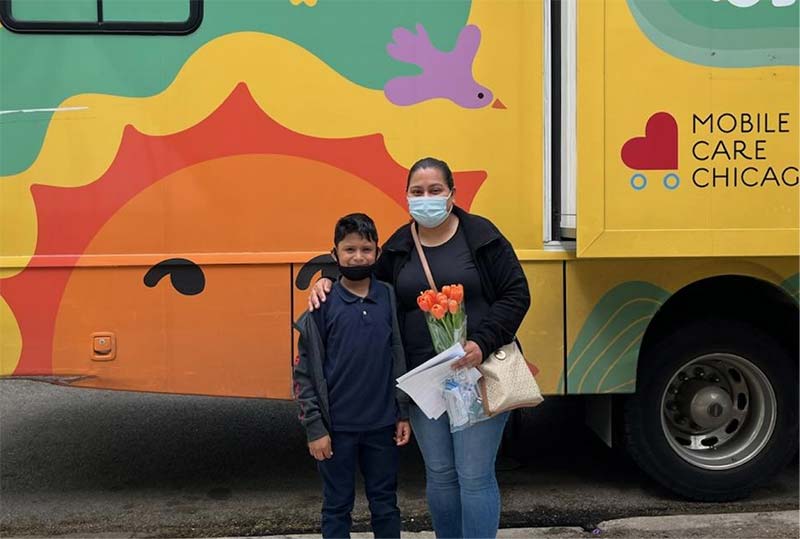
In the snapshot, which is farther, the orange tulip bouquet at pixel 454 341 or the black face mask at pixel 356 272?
the black face mask at pixel 356 272

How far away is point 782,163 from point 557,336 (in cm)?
140

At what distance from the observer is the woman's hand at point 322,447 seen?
306cm

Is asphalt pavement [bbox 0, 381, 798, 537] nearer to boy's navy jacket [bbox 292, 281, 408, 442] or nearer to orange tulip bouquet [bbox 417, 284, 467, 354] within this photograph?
boy's navy jacket [bbox 292, 281, 408, 442]

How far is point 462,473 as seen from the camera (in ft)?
10.1

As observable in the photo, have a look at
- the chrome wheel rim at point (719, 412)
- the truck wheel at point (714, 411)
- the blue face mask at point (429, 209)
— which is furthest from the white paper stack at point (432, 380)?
the chrome wheel rim at point (719, 412)

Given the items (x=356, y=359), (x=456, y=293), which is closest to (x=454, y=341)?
(x=456, y=293)

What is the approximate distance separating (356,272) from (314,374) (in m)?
0.42

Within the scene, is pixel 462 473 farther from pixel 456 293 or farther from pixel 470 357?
pixel 456 293

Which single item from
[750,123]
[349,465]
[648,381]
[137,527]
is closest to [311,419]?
[349,465]

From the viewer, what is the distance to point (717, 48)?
13.2ft

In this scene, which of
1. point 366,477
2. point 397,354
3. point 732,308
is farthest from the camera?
point 732,308

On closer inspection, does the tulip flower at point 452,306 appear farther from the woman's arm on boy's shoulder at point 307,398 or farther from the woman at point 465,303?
the woman's arm on boy's shoulder at point 307,398

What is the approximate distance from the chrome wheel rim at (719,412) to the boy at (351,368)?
208cm

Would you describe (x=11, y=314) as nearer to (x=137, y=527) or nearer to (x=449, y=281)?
(x=137, y=527)
